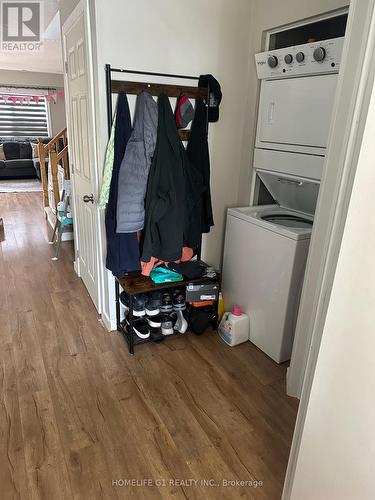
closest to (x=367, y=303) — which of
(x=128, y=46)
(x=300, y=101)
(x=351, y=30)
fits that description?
(x=351, y=30)

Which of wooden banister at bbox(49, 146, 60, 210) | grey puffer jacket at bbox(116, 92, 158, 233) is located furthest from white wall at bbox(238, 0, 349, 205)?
wooden banister at bbox(49, 146, 60, 210)

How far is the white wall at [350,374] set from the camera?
89 centimetres

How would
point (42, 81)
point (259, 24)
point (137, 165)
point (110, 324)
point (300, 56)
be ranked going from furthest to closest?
point (42, 81)
point (110, 324)
point (259, 24)
point (137, 165)
point (300, 56)

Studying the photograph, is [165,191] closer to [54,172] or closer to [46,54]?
[54,172]

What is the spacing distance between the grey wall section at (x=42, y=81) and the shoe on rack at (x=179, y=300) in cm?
766

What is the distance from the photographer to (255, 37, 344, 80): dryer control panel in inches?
70.4

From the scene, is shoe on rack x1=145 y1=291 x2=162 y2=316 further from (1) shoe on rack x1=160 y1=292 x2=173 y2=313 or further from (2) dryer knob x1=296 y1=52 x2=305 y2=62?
(2) dryer knob x1=296 y1=52 x2=305 y2=62

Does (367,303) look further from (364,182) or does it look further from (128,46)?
(128,46)

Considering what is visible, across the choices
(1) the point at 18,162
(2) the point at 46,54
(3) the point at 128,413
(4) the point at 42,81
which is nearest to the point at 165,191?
(3) the point at 128,413

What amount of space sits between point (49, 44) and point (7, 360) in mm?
4447

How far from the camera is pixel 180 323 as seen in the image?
248cm

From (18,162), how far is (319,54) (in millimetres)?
7541

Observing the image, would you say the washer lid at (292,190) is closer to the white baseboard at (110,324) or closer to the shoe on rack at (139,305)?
the shoe on rack at (139,305)

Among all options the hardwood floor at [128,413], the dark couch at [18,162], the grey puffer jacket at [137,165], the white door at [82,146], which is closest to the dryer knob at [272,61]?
the grey puffer jacket at [137,165]
